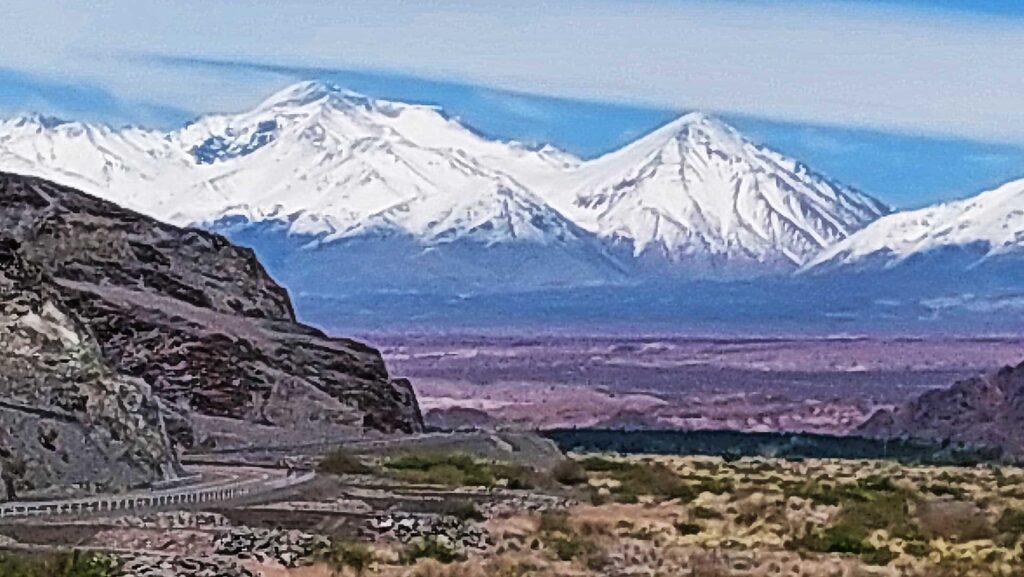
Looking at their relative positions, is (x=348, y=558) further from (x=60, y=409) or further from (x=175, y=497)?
(x=60, y=409)

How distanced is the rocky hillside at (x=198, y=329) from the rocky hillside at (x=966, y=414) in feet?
150

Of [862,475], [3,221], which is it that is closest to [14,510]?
[862,475]

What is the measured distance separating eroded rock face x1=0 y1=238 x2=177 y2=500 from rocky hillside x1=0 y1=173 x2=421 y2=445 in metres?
23.6

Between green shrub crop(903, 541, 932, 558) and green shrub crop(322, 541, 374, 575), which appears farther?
green shrub crop(903, 541, 932, 558)

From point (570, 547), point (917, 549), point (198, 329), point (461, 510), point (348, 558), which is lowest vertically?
point (348, 558)

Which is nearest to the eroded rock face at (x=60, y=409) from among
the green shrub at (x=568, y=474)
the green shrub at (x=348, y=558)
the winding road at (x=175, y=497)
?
the winding road at (x=175, y=497)

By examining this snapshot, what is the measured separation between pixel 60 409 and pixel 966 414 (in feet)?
335

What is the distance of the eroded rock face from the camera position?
155ft

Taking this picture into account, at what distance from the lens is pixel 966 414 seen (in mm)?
144125

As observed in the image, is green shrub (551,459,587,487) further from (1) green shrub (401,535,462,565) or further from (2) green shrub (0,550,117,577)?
(2) green shrub (0,550,117,577)

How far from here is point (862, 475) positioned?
3312 inches

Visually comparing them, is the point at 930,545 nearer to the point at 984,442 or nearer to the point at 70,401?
the point at 70,401

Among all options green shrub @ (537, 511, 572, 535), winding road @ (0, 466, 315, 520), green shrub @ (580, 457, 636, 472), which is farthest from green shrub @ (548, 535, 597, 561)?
green shrub @ (580, 457, 636, 472)

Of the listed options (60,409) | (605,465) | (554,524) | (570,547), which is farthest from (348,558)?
(605,465)
